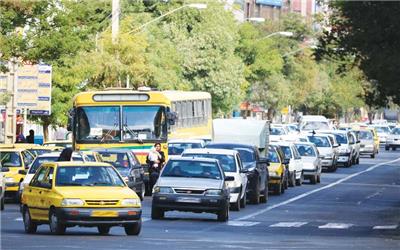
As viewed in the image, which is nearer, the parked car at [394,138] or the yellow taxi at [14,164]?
the yellow taxi at [14,164]

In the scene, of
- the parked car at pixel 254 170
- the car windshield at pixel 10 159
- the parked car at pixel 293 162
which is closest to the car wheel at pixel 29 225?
the parked car at pixel 254 170

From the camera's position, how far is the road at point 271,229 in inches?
1012

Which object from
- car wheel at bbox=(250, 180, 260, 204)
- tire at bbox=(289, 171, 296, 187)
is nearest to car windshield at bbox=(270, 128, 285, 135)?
tire at bbox=(289, 171, 296, 187)

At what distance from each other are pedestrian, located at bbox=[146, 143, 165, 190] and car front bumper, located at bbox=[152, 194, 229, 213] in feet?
36.3

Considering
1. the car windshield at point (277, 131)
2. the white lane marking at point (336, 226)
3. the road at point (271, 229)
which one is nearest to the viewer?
the road at point (271, 229)

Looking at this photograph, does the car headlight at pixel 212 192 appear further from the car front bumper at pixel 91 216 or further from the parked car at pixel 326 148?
the parked car at pixel 326 148

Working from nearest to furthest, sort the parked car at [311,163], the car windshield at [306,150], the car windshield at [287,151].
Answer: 1. the car windshield at [287,151]
2. the parked car at [311,163]
3. the car windshield at [306,150]

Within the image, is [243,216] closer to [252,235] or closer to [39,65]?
[252,235]

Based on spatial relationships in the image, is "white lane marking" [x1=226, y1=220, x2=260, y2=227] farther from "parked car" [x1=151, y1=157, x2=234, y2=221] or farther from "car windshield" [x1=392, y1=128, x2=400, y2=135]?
"car windshield" [x1=392, y1=128, x2=400, y2=135]

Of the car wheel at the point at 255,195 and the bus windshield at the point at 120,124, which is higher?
the bus windshield at the point at 120,124

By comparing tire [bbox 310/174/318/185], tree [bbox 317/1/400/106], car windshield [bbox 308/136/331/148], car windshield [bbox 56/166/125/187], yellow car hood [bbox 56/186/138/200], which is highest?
tree [bbox 317/1/400/106]

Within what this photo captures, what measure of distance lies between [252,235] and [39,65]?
2428 cm

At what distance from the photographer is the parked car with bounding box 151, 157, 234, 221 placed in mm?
32719

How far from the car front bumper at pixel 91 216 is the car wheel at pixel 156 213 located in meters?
6.70
